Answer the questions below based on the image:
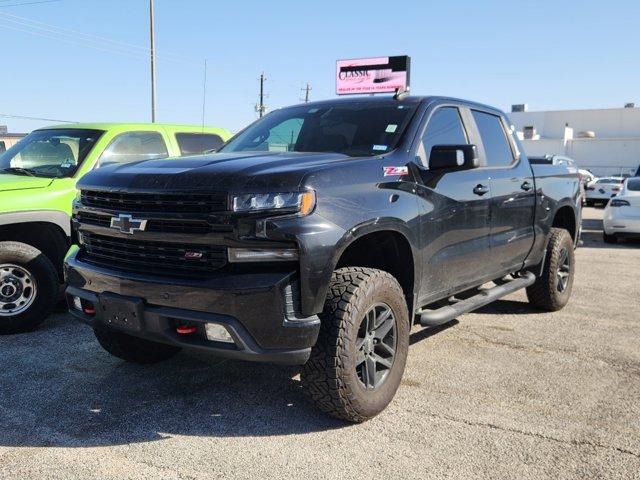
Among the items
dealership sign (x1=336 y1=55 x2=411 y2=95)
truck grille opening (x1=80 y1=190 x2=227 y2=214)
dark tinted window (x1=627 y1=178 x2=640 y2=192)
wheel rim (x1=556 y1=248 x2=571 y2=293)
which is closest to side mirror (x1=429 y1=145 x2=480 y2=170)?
truck grille opening (x1=80 y1=190 x2=227 y2=214)

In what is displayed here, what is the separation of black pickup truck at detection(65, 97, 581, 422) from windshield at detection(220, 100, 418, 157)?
2 centimetres

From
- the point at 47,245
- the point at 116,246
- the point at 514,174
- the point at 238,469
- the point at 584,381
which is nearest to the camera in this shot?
the point at 238,469

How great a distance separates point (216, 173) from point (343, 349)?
3.86 ft

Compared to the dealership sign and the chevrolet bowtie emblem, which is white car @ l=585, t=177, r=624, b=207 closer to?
the dealership sign

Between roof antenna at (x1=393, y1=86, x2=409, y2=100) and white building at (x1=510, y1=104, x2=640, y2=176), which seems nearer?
roof antenna at (x1=393, y1=86, x2=409, y2=100)

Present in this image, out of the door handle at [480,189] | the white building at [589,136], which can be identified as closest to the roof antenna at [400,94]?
the door handle at [480,189]

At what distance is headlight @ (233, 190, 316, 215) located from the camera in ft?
10.7

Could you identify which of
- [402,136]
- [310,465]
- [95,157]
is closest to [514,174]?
[402,136]

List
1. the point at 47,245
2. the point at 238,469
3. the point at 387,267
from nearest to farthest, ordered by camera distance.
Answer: the point at 238,469, the point at 387,267, the point at 47,245

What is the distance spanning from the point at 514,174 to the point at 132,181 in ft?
11.0

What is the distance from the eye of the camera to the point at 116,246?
3.74 m

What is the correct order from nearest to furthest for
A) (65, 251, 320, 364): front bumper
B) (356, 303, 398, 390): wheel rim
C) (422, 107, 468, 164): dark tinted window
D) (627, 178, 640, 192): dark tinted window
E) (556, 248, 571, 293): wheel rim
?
(65, 251, 320, 364): front bumper → (356, 303, 398, 390): wheel rim → (422, 107, 468, 164): dark tinted window → (556, 248, 571, 293): wheel rim → (627, 178, 640, 192): dark tinted window

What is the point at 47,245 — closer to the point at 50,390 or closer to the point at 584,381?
the point at 50,390

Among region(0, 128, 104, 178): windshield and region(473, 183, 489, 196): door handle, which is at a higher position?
region(0, 128, 104, 178): windshield
